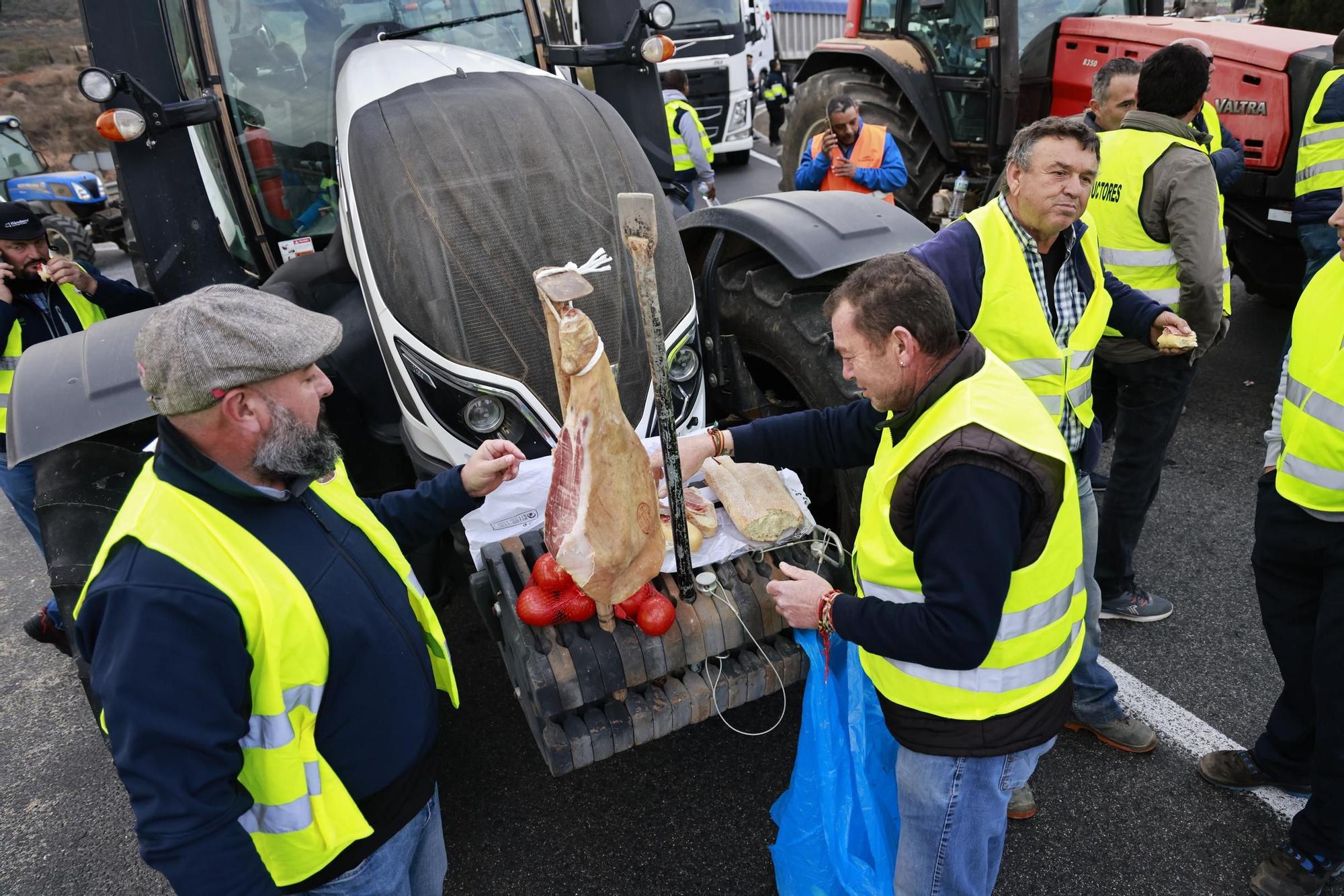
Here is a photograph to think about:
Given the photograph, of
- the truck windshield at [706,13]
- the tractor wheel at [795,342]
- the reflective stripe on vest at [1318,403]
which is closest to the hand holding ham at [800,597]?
the tractor wheel at [795,342]

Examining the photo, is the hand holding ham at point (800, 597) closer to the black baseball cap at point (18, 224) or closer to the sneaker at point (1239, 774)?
the sneaker at point (1239, 774)

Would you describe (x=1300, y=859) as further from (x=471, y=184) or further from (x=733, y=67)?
(x=733, y=67)

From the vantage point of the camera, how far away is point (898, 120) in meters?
6.73

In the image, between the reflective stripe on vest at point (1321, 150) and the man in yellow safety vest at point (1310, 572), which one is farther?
the reflective stripe on vest at point (1321, 150)

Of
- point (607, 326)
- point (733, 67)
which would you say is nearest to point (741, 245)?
point (607, 326)

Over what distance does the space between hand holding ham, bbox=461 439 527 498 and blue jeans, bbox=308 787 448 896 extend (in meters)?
0.71

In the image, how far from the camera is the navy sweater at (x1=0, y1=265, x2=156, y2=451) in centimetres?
354

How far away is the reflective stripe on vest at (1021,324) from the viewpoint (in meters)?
2.43

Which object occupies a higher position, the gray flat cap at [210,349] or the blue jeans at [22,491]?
the gray flat cap at [210,349]

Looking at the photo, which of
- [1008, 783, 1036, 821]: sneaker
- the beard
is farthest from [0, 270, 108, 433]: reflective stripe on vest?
[1008, 783, 1036, 821]: sneaker

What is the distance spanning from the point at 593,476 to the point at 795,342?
130 centimetres

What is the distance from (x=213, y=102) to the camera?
3.21m

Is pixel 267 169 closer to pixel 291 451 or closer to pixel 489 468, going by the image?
pixel 489 468

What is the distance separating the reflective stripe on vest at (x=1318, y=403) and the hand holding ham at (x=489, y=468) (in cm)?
203
